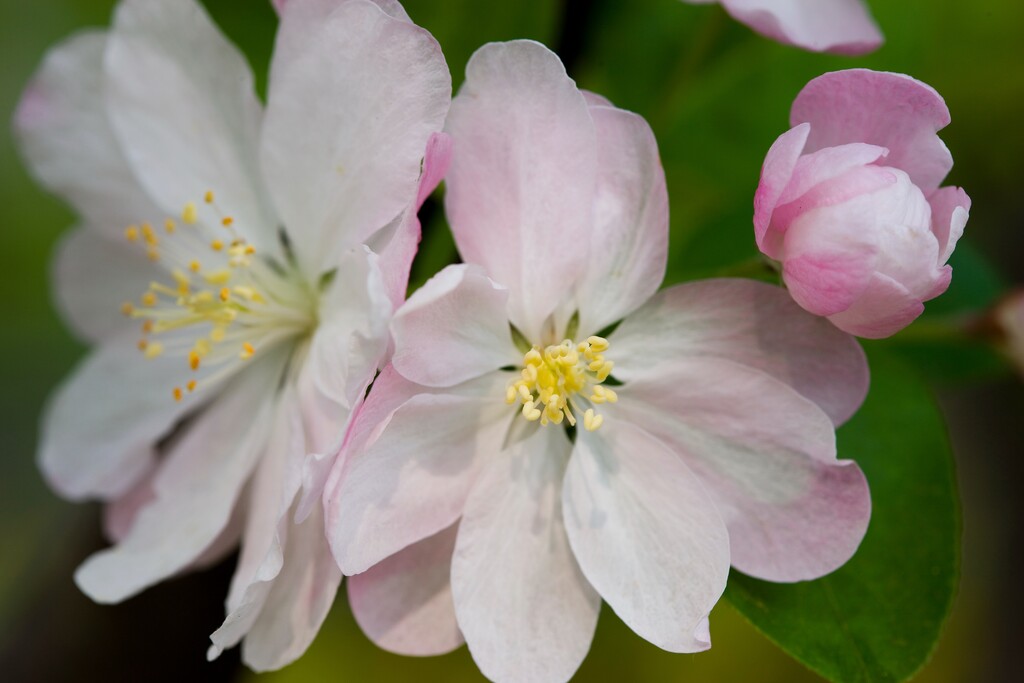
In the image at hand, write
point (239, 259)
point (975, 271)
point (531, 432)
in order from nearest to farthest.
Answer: point (531, 432) → point (239, 259) → point (975, 271)

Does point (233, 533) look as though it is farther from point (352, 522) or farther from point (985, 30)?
point (985, 30)

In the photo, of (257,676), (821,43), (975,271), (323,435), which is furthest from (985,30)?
(257,676)

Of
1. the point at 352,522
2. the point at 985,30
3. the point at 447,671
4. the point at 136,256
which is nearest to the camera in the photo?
the point at 352,522

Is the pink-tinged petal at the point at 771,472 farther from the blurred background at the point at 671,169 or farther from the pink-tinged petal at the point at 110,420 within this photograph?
the pink-tinged petal at the point at 110,420

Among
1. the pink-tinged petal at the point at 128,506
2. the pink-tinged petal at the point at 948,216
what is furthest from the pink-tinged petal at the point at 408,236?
the pink-tinged petal at the point at 128,506

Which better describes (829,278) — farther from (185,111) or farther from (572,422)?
(185,111)

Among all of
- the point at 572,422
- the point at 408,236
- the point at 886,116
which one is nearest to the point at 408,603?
the point at 572,422
